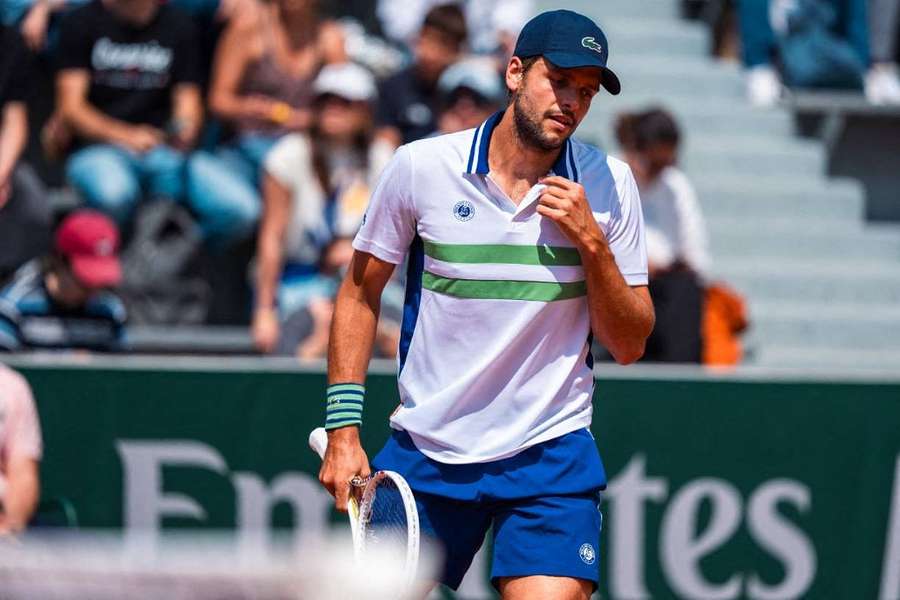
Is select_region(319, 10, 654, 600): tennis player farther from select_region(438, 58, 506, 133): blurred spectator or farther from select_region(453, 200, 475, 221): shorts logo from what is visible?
select_region(438, 58, 506, 133): blurred spectator

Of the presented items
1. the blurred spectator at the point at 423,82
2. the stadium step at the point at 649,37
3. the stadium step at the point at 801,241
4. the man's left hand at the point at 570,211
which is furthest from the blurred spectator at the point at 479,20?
the man's left hand at the point at 570,211

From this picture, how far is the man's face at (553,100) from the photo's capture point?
511 cm

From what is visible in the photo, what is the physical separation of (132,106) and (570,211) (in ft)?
16.1

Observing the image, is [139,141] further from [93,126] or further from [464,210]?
[464,210]

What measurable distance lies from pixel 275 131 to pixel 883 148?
402 cm

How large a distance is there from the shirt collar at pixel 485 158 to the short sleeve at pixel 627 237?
0.15m

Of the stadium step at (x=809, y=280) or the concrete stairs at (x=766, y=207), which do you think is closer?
the concrete stairs at (x=766, y=207)

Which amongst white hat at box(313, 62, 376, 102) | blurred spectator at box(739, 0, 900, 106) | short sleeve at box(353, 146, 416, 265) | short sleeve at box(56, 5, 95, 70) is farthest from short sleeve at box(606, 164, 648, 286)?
blurred spectator at box(739, 0, 900, 106)

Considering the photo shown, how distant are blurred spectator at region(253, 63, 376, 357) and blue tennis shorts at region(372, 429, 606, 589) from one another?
3698 millimetres

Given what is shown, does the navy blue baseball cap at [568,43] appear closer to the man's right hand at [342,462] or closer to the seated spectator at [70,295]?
the man's right hand at [342,462]

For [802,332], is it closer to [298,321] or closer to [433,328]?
[298,321]

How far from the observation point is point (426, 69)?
9703 mm

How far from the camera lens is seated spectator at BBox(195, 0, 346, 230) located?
949 cm

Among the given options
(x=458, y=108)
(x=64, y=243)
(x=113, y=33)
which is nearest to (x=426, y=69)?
(x=458, y=108)
